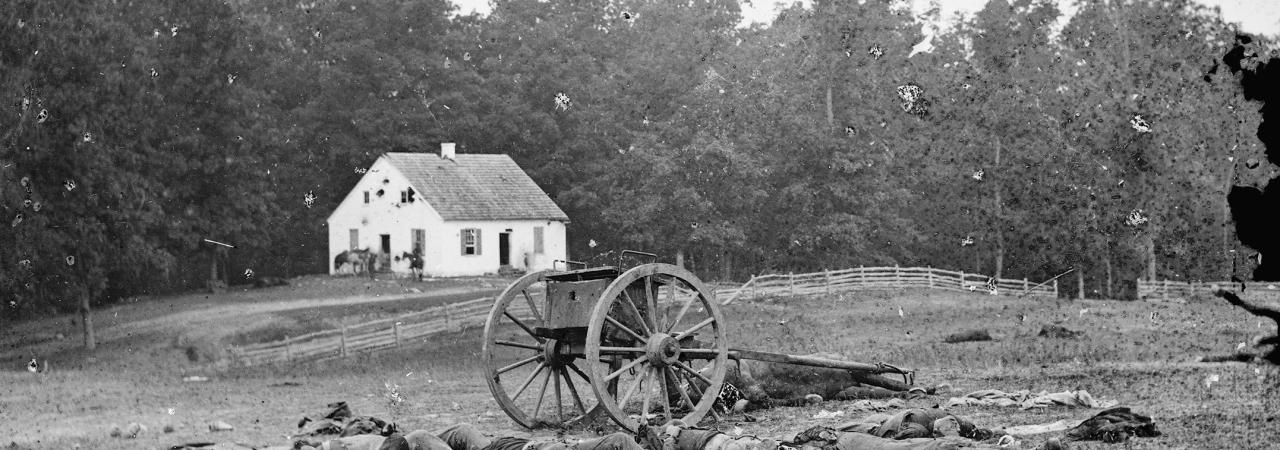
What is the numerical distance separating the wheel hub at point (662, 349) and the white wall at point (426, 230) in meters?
29.7

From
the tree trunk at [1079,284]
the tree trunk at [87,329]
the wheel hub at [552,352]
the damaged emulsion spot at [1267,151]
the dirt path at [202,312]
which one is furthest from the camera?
the tree trunk at [1079,284]

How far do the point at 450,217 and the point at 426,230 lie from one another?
3.82 ft

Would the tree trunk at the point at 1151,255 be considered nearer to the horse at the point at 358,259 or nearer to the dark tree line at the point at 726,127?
the dark tree line at the point at 726,127

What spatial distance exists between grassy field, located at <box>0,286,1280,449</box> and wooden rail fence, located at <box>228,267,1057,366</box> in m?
0.69

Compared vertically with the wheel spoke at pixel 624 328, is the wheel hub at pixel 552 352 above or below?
below

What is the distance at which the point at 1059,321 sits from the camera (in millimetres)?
29984

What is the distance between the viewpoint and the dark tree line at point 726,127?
43.6 metres

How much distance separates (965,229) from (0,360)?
36.3 m

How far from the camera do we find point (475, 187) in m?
47.7

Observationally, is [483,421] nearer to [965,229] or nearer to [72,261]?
[72,261]

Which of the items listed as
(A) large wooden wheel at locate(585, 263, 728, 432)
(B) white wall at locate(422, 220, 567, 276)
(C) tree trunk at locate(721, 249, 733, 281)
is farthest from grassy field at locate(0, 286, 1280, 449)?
(C) tree trunk at locate(721, 249, 733, 281)

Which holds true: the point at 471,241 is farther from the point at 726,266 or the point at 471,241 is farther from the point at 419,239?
the point at 726,266

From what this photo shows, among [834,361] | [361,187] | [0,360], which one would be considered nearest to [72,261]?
[0,360]

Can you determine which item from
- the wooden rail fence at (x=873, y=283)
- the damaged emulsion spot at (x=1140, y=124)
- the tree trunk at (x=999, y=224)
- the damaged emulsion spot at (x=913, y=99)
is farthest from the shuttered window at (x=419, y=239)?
the damaged emulsion spot at (x=1140, y=124)
